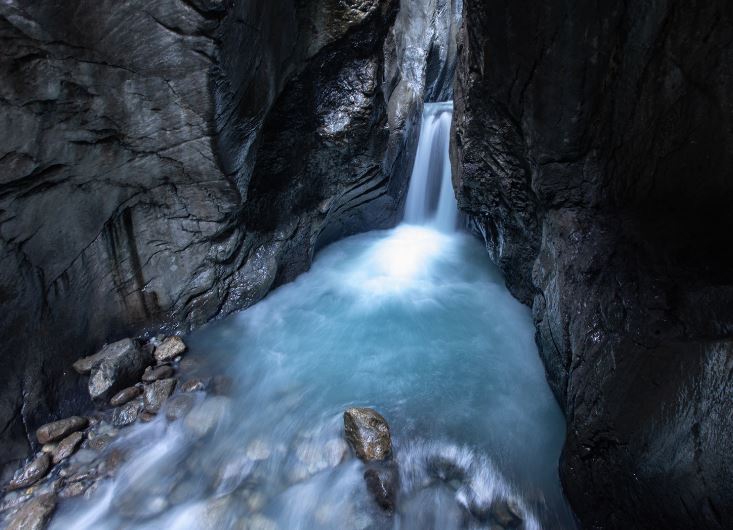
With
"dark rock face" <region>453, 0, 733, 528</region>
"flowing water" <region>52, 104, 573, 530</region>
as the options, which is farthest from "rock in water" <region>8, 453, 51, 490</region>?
"dark rock face" <region>453, 0, 733, 528</region>

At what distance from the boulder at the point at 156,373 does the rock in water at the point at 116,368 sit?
0.06m

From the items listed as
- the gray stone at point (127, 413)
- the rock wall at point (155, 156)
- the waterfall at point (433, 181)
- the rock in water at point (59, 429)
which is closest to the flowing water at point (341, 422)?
the gray stone at point (127, 413)

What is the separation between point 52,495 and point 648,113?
18.8ft

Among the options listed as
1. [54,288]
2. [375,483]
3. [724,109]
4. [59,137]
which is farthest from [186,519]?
[724,109]

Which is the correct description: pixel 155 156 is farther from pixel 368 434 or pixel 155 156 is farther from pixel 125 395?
pixel 368 434

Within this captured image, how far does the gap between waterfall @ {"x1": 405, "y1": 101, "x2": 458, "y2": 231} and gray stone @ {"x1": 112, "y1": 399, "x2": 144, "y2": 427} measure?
703cm

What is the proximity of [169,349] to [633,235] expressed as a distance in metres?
5.06

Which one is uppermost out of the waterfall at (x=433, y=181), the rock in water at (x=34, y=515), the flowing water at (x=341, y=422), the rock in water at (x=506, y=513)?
the waterfall at (x=433, y=181)

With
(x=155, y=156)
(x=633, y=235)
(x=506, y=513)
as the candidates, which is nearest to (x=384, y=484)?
(x=506, y=513)

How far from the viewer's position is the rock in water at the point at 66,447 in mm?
3475

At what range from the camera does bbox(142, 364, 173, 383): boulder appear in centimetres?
437

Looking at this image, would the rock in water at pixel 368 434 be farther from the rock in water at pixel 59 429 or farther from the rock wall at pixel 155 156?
the rock wall at pixel 155 156

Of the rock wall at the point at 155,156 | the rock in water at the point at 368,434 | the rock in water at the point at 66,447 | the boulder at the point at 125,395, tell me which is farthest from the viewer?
the boulder at the point at 125,395

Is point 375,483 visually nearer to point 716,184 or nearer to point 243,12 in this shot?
point 716,184
